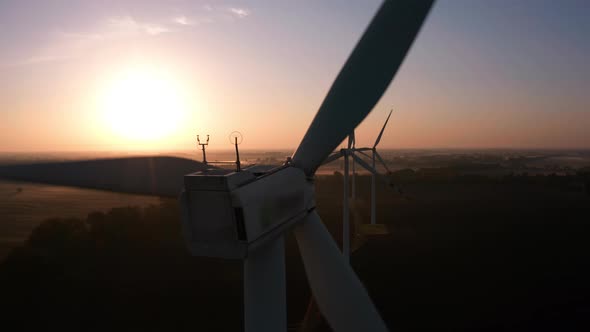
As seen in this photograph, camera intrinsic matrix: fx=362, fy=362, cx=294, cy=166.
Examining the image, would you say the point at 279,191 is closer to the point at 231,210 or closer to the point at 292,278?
the point at 231,210

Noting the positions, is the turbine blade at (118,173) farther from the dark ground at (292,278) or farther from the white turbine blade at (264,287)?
the dark ground at (292,278)

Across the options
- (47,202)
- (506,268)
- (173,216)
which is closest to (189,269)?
(173,216)

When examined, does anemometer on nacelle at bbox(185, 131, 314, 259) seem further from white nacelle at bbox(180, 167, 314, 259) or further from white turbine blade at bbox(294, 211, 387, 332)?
white turbine blade at bbox(294, 211, 387, 332)

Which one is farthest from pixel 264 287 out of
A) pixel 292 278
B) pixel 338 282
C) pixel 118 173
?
pixel 292 278

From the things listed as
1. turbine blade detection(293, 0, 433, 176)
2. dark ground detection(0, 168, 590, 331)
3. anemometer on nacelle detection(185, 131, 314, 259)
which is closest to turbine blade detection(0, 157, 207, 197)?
anemometer on nacelle detection(185, 131, 314, 259)

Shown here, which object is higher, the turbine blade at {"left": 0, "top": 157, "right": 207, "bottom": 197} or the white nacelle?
the turbine blade at {"left": 0, "top": 157, "right": 207, "bottom": 197}
